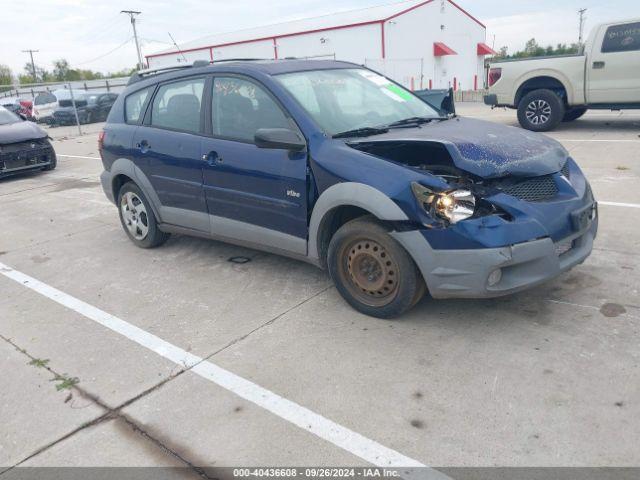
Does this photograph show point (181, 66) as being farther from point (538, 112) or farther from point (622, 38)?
point (622, 38)

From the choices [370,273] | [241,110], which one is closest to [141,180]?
[241,110]

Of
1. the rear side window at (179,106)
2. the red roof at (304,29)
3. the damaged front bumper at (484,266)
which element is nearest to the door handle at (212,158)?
the rear side window at (179,106)

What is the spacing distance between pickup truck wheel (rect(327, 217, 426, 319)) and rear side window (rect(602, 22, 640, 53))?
909 cm

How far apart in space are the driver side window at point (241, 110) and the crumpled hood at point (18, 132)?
7606mm

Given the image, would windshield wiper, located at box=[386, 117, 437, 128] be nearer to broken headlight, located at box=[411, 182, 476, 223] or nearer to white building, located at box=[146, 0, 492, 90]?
broken headlight, located at box=[411, 182, 476, 223]

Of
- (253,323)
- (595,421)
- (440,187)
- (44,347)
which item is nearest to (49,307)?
(44,347)

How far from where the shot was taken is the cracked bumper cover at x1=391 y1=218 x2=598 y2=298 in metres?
3.16

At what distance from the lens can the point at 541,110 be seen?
11.1 m

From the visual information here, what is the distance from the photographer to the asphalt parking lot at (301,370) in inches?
101

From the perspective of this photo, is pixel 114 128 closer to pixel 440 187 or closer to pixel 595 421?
pixel 440 187

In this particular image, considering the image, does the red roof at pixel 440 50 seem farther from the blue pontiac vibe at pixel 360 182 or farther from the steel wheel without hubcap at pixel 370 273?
the steel wheel without hubcap at pixel 370 273

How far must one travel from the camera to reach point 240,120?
432 cm

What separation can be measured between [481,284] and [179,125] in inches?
120

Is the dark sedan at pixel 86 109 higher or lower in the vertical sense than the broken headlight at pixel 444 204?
higher
